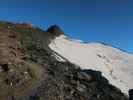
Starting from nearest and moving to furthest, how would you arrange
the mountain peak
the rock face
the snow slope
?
the rock face → the snow slope → the mountain peak

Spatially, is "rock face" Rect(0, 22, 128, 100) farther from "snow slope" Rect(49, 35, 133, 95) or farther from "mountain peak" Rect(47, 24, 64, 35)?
"mountain peak" Rect(47, 24, 64, 35)

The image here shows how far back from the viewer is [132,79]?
31109mm

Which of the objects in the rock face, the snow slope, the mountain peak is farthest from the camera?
the mountain peak

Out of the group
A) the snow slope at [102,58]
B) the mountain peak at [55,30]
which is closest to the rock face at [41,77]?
the snow slope at [102,58]

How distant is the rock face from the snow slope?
263 cm

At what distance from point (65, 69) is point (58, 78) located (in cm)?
301

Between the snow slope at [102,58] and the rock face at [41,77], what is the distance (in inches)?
103

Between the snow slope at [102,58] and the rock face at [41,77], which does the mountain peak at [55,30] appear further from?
the rock face at [41,77]

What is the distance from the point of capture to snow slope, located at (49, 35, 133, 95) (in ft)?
101

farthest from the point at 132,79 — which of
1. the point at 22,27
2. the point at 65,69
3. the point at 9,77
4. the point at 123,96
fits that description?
the point at 22,27

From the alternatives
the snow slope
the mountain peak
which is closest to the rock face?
the snow slope

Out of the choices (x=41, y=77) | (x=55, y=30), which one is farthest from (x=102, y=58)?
(x=41, y=77)

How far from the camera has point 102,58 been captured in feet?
119

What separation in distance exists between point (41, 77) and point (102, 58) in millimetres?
A: 14522
